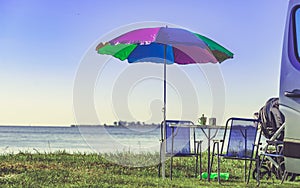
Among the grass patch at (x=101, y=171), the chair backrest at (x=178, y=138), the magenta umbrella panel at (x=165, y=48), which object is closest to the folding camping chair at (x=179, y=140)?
the chair backrest at (x=178, y=138)

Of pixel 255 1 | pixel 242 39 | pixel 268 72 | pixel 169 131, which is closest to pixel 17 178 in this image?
pixel 169 131

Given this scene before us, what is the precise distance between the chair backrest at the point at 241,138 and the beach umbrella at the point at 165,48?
83cm

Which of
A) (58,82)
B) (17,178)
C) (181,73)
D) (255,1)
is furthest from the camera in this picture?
(58,82)

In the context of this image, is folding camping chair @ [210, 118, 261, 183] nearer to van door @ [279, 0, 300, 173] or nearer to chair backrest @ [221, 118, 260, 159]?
chair backrest @ [221, 118, 260, 159]

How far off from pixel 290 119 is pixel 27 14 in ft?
32.1

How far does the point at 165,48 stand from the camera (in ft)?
25.5

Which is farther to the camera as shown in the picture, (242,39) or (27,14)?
(27,14)

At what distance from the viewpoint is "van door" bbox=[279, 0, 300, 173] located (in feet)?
15.8

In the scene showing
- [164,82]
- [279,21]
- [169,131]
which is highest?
[279,21]

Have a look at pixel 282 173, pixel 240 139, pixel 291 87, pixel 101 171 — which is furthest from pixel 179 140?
pixel 291 87

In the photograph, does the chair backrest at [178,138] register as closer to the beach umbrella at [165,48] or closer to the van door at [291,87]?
the beach umbrella at [165,48]

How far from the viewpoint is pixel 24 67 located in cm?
1752

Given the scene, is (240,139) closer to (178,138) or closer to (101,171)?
(178,138)

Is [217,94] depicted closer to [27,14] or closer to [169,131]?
[169,131]
